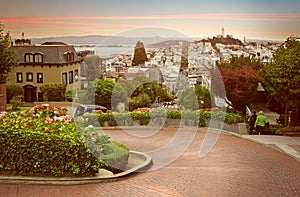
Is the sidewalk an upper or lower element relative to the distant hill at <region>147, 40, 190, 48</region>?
lower

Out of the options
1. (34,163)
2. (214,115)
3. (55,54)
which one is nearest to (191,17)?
(214,115)

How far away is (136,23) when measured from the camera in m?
19.4

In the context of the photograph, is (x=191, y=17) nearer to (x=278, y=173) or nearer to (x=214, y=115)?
(x=214, y=115)

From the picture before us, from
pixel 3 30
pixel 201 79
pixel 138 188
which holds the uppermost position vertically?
pixel 3 30

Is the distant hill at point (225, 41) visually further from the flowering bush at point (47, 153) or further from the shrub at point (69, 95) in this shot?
the flowering bush at point (47, 153)

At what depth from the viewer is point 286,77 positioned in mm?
16500

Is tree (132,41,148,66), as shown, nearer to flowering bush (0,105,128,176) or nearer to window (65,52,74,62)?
window (65,52,74,62)

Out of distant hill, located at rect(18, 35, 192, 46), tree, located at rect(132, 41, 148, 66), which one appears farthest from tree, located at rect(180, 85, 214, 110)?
distant hill, located at rect(18, 35, 192, 46)

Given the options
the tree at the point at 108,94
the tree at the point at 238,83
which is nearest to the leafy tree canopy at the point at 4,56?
the tree at the point at 108,94

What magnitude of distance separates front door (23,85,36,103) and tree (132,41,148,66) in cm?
666

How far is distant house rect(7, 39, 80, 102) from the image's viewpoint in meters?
24.1

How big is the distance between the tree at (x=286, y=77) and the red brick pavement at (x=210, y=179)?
4172 millimetres

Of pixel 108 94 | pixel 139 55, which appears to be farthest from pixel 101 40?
pixel 108 94

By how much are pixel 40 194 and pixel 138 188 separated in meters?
1.79
